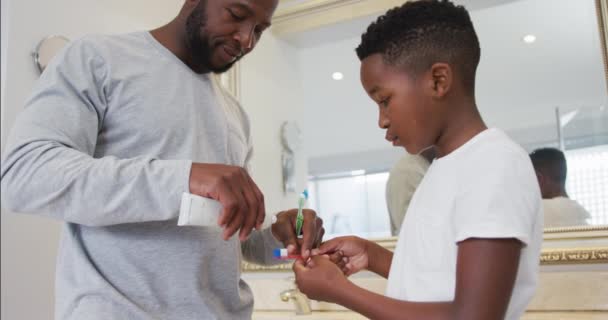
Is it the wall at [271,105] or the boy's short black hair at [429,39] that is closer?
the boy's short black hair at [429,39]

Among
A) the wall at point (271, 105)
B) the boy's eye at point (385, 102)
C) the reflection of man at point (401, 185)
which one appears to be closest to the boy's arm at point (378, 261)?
the boy's eye at point (385, 102)

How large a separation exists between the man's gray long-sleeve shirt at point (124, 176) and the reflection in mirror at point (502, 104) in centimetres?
76

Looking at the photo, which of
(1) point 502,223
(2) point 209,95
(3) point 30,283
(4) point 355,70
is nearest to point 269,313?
(3) point 30,283

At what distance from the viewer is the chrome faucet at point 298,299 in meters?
1.53

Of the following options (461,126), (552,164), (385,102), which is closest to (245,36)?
(385,102)

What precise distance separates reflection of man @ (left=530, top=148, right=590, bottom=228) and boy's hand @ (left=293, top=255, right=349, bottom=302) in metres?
0.88

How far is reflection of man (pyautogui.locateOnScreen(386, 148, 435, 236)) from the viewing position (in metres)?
1.46

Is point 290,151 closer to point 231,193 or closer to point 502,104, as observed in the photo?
point 502,104

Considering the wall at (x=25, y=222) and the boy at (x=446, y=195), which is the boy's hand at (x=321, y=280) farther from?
the wall at (x=25, y=222)

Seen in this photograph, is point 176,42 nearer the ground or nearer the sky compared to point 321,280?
nearer the sky

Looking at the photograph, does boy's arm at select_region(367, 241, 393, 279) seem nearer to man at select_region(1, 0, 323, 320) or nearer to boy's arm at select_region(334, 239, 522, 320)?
man at select_region(1, 0, 323, 320)

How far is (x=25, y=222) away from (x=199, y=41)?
2.33ft

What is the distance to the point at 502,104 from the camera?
1454 millimetres

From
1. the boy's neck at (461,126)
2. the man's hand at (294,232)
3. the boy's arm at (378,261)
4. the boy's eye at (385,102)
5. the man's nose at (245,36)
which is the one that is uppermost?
the man's nose at (245,36)
